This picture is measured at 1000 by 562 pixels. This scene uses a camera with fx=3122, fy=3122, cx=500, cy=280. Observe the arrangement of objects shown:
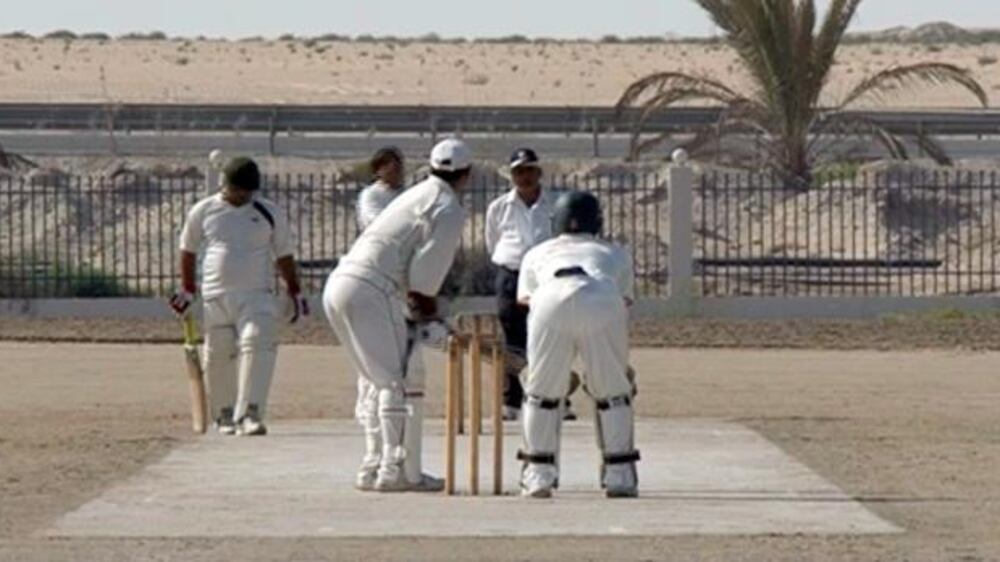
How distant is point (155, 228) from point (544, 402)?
22368 mm

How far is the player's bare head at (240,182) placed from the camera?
1970 centimetres

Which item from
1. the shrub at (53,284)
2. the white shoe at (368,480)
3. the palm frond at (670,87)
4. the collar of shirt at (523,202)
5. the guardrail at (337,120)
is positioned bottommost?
the white shoe at (368,480)

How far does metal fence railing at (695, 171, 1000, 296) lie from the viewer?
113 ft

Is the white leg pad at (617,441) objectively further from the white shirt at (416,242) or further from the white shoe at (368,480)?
the white shoe at (368,480)

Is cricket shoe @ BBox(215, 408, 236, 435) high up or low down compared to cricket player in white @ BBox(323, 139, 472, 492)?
down

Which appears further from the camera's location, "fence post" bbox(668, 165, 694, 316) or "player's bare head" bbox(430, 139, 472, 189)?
"fence post" bbox(668, 165, 694, 316)

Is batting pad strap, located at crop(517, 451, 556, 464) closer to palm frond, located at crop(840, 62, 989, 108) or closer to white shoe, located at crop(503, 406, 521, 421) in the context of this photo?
white shoe, located at crop(503, 406, 521, 421)

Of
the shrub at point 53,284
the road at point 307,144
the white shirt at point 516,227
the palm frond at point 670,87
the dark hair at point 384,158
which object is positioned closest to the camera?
the dark hair at point 384,158

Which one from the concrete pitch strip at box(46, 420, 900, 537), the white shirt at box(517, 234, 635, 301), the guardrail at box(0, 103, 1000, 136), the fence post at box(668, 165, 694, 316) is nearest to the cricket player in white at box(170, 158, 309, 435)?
the concrete pitch strip at box(46, 420, 900, 537)

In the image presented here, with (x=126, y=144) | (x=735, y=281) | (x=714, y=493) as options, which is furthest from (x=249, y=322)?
(x=126, y=144)

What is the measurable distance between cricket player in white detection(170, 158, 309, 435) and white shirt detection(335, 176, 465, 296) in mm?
3027

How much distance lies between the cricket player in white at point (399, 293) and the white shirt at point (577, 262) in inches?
17.8

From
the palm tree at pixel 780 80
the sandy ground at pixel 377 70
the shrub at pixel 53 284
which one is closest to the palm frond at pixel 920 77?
the palm tree at pixel 780 80

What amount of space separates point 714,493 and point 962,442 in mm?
3486
